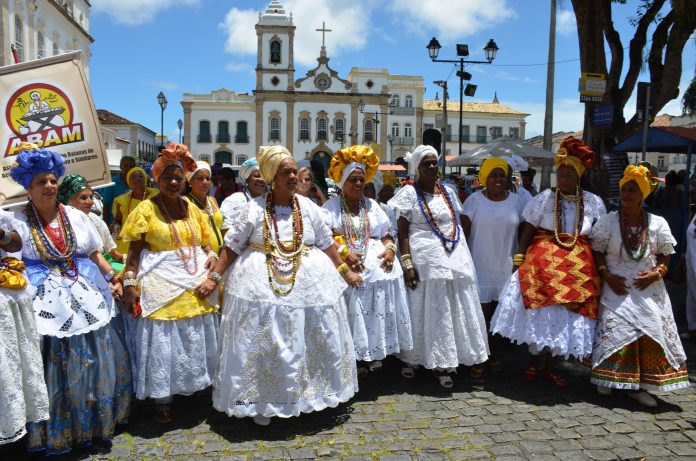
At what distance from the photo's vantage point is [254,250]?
4.12 meters

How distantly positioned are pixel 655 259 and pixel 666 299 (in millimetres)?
339

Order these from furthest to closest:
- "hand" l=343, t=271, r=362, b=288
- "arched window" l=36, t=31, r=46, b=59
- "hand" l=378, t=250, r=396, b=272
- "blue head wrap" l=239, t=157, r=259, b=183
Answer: "arched window" l=36, t=31, r=46, b=59 < "blue head wrap" l=239, t=157, r=259, b=183 < "hand" l=378, t=250, r=396, b=272 < "hand" l=343, t=271, r=362, b=288

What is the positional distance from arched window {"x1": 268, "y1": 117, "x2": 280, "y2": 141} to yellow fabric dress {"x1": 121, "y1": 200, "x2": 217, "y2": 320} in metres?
57.8

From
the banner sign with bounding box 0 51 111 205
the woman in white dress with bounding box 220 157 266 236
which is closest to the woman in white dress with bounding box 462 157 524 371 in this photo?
the woman in white dress with bounding box 220 157 266 236

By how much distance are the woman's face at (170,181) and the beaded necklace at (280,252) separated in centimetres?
69

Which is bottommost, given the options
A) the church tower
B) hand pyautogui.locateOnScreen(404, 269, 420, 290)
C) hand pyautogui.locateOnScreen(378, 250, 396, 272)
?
hand pyautogui.locateOnScreen(404, 269, 420, 290)

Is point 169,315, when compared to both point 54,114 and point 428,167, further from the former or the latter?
point 428,167

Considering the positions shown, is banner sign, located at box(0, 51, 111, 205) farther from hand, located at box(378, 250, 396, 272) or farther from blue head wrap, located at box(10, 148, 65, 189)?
hand, located at box(378, 250, 396, 272)

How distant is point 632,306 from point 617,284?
0.66 ft

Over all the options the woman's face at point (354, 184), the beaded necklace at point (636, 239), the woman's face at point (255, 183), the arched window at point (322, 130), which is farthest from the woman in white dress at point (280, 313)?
the arched window at point (322, 130)

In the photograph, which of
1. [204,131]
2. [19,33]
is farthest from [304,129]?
[19,33]

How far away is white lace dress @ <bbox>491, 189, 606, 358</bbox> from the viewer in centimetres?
456

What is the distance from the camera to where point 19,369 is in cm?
318

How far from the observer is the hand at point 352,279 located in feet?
14.8
